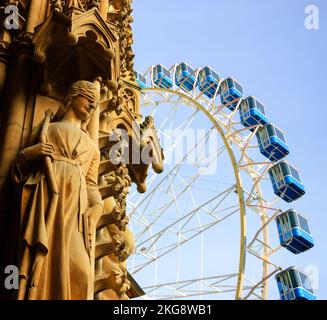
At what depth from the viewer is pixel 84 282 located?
617 centimetres

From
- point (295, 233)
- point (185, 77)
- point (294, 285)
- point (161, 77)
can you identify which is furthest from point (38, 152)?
point (161, 77)

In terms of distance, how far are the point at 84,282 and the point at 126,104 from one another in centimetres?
480

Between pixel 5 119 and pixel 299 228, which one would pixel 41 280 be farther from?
pixel 299 228

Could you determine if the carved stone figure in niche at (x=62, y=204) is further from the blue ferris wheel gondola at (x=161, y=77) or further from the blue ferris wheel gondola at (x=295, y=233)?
the blue ferris wheel gondola at (x=161, y=77)

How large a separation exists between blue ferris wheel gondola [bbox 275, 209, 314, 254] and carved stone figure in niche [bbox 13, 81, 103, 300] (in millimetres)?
27313

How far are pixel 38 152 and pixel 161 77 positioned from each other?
39.4 metres

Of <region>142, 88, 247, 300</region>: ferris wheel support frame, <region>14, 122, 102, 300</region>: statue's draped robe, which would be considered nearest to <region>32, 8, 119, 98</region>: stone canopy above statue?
<region>14, 122, 102, 300</region>: statue's draped robe

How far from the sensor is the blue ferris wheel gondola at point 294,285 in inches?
1249

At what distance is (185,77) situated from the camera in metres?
45.0

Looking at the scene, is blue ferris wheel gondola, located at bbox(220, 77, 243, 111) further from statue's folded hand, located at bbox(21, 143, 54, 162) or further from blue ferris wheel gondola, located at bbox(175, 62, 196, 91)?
statue's folded hand, located at bbox(21, 143, 54, 162)

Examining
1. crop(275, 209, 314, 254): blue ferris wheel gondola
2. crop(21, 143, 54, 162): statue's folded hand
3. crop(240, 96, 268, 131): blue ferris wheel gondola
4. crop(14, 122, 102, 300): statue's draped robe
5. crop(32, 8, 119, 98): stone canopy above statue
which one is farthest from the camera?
crop(240, 96, 268, 131): blue ferris wheel gondola

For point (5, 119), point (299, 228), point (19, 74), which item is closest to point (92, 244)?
point (5, 119)

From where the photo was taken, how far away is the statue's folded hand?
6.65 m
